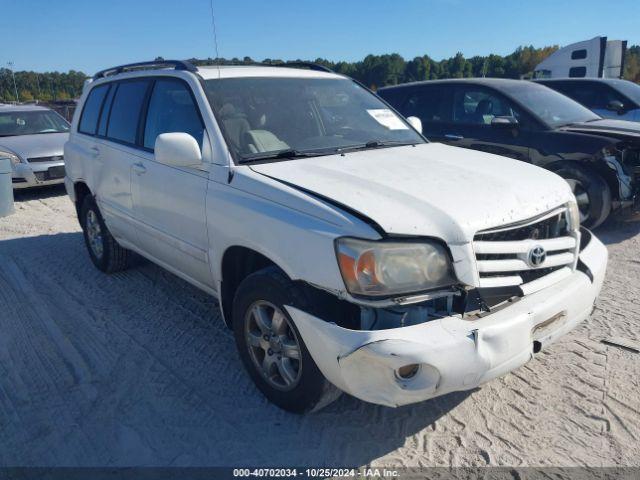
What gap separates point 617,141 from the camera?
19.3ft

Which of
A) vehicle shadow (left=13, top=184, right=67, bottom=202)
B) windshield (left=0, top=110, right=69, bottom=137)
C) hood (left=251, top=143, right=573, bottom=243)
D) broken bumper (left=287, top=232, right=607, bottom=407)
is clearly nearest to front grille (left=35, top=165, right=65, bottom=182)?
vehicle shadow (left=13, top=184, right=67, bottom=202)

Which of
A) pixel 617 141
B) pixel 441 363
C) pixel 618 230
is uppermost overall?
pixel 617 141

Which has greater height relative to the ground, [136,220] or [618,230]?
[136,220]

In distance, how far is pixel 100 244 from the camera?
207 inches

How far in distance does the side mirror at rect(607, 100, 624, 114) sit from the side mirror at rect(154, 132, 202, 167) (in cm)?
854

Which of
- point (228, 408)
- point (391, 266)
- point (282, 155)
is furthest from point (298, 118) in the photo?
point (228, 408)

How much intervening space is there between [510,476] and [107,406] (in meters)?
2.20

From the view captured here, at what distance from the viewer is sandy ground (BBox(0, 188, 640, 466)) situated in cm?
267

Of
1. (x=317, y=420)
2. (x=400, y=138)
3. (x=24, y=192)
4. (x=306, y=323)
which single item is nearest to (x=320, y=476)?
(x=317, y=420)

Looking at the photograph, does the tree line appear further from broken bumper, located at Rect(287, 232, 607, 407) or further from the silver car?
broken bumper, located at Rect(287, 232, 607, 407)

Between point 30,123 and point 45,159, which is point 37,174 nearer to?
point 45,159

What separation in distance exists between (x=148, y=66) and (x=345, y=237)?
2.86 metres

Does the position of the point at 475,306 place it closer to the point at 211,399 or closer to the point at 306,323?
the point at 306,323

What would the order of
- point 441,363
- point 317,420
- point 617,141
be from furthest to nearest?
point 617,141
point 317,420
point 441,363
